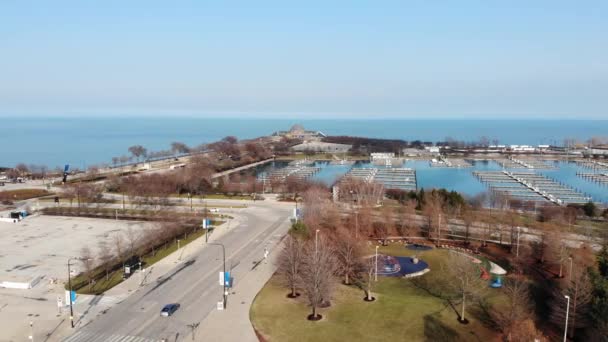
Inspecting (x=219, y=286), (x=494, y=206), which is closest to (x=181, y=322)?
(x=219, y=286)

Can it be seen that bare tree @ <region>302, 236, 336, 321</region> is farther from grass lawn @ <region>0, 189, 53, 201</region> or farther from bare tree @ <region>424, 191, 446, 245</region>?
grass lawn @ <region>0, 189, 53, 201</region>

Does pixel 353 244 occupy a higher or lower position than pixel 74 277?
higher

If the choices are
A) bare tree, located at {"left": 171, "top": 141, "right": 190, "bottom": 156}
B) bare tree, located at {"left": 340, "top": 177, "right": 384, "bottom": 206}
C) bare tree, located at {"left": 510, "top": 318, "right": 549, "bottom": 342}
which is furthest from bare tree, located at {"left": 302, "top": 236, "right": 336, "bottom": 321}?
bare tree, located at {"left": 171, "top": 141, "right": 190, "bottom": 156}

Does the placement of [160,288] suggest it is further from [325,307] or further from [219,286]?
[325,307]

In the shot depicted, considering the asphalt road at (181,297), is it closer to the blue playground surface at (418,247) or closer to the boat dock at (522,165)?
the blue playground surface at (418,247)

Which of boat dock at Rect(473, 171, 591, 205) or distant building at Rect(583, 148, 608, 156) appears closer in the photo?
boat dock at Rect(473, 171, 591, 205)

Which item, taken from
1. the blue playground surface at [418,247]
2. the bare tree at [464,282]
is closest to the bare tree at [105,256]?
the bare tree at [464,282]
